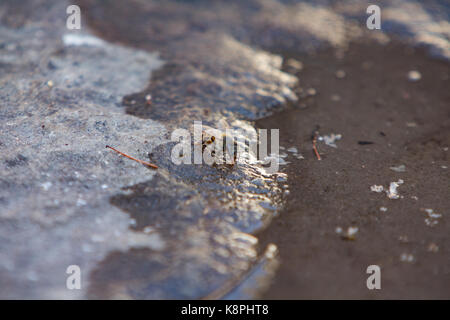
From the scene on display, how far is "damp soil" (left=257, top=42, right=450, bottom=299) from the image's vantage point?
1.90 meters

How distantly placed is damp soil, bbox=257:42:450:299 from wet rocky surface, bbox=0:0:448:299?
0.13 meters

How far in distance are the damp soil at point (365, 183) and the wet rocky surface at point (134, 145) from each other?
13cm

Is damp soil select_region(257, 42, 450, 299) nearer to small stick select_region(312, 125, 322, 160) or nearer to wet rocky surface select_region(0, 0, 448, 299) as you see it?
small stick select_region(312, 125, 322, 160)

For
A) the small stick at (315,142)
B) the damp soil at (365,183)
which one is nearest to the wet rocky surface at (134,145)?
the damp soil at (365,183)

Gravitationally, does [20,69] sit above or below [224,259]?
above

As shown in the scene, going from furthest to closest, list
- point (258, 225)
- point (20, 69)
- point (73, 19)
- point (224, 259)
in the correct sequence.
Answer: point (73, 19)
point (20, 69)
point (258, 225)
point (224, 259)

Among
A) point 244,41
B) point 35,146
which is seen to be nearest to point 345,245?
point 35,146

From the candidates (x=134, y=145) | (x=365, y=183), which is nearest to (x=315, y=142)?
(x=365, y=183)

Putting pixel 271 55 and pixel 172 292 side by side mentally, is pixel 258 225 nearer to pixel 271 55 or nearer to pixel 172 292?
pixel 172 292

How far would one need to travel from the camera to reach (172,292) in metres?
1.82

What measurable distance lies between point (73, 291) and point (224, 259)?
697 millimetres

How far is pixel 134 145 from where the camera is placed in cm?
239

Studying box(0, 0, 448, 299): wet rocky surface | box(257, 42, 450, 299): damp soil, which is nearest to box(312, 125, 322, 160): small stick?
box(257, 42, 450, 299): damp soil

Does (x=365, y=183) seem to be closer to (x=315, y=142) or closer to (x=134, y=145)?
(x=315, y=142)
